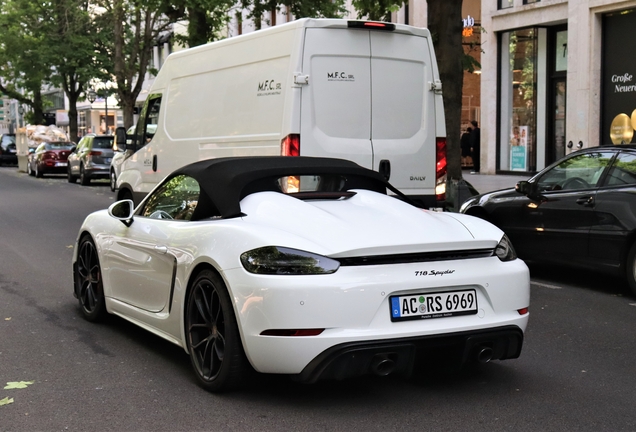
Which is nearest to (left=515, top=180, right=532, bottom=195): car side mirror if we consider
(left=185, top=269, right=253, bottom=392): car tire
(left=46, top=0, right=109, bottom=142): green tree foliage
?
(left=185, top=269, right=253, bottom=392): car tire

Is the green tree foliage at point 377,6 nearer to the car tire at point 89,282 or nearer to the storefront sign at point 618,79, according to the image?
the storefront sign at point 618,79

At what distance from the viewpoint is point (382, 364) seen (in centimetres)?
471

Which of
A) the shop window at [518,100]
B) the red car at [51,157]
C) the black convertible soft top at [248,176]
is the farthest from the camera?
the red car at [51,157]

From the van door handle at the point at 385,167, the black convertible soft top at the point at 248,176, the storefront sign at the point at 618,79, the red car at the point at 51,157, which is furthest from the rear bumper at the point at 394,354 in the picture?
the red car at the point at 51,157

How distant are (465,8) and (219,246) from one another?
27.4m

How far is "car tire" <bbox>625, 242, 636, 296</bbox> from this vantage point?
8766 millimetres

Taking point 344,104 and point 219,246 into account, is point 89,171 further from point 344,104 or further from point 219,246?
point 219,246

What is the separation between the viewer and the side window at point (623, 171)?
9023mm

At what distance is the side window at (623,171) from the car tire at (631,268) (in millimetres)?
662

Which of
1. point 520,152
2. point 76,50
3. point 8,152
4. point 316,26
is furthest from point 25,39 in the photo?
point 316,26

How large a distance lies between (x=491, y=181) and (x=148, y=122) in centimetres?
1395

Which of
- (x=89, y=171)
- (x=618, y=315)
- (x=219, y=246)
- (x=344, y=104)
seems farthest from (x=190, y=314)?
(x=89, y=171)

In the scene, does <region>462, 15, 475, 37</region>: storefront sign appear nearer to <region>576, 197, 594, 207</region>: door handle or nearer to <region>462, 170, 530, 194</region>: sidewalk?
<region>462, 170, 530, 194</region>: sidewalk

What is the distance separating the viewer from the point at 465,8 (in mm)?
31031
